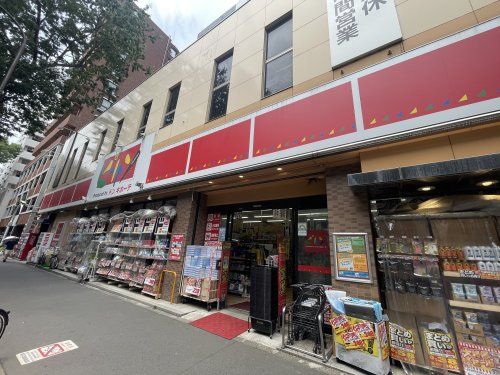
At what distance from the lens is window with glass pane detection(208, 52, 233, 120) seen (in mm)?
8070

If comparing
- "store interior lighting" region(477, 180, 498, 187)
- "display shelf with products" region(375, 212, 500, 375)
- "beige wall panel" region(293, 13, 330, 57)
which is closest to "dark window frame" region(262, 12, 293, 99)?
"beige wall panel" region(293, 13, 330, 57)

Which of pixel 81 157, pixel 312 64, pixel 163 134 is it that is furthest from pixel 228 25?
pixel 81 157

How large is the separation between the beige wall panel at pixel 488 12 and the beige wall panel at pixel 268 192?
3931 millimetres

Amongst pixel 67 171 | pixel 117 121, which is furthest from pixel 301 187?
pixel 67 171

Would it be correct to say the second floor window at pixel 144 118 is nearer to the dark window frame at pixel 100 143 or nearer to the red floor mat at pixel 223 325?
the dark window frame at pixel 100 143

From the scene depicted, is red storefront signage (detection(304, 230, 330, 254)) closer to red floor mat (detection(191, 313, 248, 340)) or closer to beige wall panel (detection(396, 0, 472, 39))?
red floor mat (detection(191, 313, 248, 340))

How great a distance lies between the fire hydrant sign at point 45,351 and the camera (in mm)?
3529

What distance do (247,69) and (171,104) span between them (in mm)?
4605

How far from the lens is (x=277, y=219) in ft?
24.8

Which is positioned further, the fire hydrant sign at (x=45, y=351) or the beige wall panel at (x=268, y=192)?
the beige wall panel at (x=268, y=192)

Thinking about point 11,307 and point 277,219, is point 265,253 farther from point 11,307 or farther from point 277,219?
point 11,307

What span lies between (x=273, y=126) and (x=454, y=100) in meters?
3.27

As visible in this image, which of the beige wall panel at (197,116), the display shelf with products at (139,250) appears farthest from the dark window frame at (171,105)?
the display shelf with products at (139,250)

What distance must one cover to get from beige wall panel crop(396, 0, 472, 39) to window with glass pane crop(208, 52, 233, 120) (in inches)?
204
